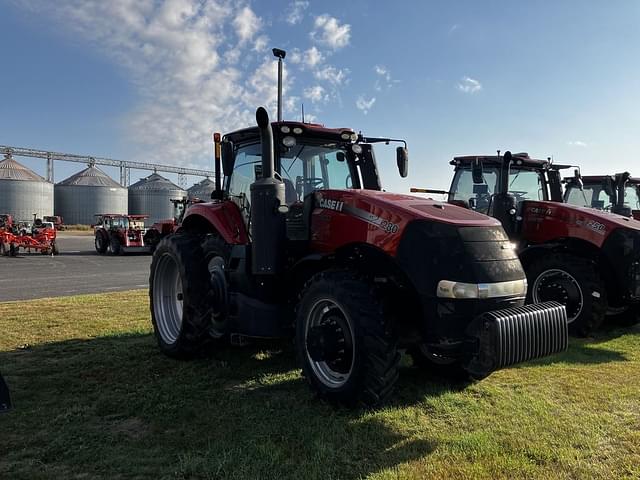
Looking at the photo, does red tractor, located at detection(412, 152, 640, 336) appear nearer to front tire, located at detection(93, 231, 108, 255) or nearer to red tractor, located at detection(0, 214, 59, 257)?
red tractor, located at detection(0, 214, 59, 257)

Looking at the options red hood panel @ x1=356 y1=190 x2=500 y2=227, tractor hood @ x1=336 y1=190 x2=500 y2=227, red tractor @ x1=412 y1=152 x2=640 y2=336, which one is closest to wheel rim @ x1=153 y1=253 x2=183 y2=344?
tractor hood @ x1=336 y1=190 x2=500 y2=227

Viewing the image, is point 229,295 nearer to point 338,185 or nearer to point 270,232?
point 270,232

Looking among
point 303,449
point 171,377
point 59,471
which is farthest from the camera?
point 171,377

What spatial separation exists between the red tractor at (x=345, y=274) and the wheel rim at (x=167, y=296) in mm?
343

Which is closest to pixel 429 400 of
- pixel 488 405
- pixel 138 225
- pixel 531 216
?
pixel 488 405

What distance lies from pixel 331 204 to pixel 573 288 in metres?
3.93

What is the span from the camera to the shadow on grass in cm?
296

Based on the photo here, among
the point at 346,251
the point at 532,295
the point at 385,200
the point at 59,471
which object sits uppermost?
the point at 385,200

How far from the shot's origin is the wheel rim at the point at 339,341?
11.8 feet

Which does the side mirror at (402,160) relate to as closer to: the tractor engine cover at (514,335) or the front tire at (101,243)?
the tractor engine cover at (514,335)

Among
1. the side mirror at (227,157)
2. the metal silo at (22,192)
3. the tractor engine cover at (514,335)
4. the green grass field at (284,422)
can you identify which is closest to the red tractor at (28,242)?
the green grass field at (284,422)

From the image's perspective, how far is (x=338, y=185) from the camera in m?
5.05

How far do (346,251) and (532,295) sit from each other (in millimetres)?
3720

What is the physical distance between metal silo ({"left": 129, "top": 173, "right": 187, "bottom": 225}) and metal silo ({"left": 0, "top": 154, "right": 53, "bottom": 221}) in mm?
8630
